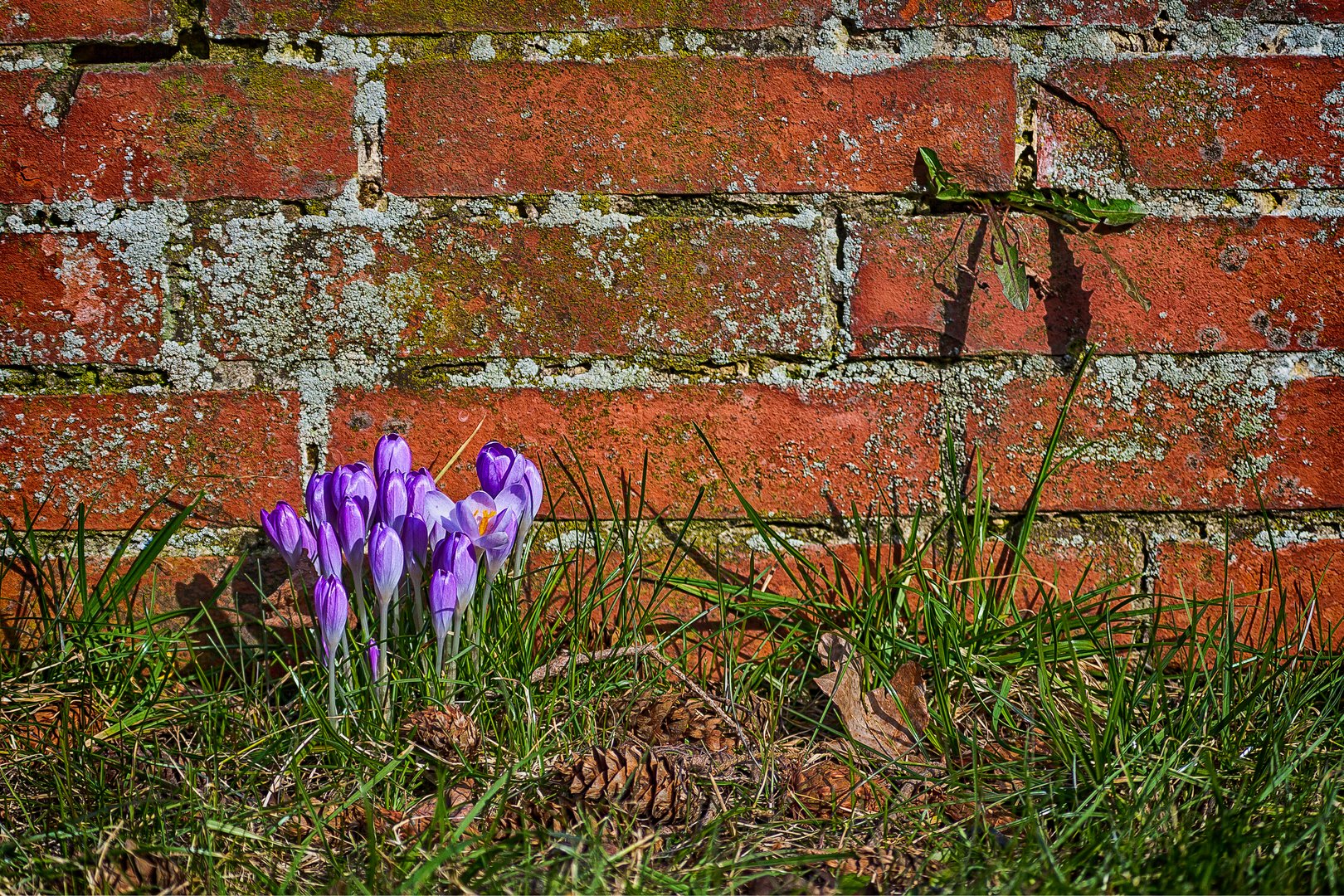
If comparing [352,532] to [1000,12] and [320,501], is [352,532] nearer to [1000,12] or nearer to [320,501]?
[320,501]

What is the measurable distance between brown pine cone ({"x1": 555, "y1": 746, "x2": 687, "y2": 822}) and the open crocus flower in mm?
254

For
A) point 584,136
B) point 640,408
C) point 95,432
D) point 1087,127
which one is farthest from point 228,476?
point 1087,127

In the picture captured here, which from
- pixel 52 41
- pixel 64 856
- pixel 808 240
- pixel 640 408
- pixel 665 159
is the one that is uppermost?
pixel 52 41

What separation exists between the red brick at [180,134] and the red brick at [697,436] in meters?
0.33

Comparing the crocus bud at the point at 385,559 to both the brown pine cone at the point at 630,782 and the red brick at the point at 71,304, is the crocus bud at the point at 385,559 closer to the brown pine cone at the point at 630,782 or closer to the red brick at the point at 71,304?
the brown pine cone at the point at 630,782

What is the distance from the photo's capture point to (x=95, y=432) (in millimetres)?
1272

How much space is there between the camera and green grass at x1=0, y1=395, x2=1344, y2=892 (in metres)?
0.89

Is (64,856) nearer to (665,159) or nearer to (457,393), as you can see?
(457,393)

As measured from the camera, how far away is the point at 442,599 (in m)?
1.05

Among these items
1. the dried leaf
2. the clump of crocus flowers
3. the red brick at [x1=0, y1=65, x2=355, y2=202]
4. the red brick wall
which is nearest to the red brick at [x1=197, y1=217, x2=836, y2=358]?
the red brick wall

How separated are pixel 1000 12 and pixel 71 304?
4.35 feet

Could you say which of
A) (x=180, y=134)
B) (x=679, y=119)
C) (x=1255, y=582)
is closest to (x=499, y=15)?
(x=679, y=119)

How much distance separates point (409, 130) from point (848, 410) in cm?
71

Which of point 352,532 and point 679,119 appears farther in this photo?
point 679,119
